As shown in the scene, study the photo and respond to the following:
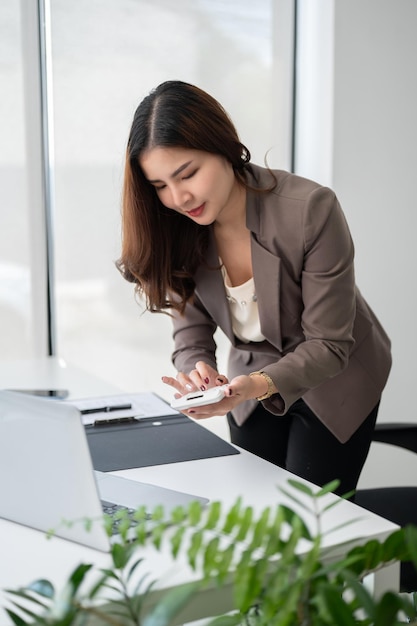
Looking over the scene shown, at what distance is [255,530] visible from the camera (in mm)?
576

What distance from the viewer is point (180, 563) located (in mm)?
1066

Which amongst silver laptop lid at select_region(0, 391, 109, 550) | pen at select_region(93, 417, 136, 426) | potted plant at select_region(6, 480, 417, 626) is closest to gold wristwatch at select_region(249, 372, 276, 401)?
pen at select_region(93, 417, 136, 426)

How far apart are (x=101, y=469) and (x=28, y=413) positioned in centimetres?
42

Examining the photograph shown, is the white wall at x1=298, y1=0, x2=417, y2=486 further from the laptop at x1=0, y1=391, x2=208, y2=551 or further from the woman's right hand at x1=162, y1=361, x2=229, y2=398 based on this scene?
the laptop at x1=0, y1=391, x2=208, y2=551

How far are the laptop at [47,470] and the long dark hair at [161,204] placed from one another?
0.79m

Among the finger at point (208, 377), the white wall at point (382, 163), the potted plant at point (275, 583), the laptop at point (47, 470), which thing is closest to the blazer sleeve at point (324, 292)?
the finger at point (208, 377)

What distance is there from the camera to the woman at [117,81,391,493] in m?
1.68

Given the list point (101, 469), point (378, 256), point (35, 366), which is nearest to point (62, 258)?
point (35, 366)

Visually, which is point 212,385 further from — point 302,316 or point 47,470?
point 47,470

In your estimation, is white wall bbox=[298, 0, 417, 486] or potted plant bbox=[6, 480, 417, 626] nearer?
potted plant bbox=[6, 480, 417, 626]

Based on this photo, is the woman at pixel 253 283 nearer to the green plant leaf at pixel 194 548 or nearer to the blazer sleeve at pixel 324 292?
the blazer sleeve at pixel 324 292

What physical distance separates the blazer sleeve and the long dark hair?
0.22m

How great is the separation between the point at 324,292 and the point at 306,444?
447mm

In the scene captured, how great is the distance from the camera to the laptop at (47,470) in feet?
3.45
